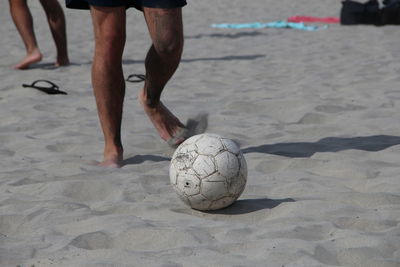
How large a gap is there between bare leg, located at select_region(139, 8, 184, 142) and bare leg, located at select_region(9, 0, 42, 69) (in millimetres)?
3609

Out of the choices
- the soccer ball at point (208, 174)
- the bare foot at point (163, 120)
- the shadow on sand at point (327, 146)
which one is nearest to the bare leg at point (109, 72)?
the bare foot at point (163, 120)

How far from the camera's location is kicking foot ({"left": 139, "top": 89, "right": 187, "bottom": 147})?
437cm

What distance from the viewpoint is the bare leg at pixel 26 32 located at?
25.2 feet

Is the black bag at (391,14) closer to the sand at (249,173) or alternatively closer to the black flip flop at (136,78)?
the sand at (249,173)

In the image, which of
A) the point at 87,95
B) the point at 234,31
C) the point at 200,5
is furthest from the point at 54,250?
the point at 200,5

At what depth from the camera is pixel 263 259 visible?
2586mm

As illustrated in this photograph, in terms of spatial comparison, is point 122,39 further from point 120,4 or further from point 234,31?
point 234,31

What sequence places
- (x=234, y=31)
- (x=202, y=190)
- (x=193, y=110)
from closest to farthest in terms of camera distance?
1. (x=202, y=190)
2. (x=193, y=110)
3. (x=234, y=31)

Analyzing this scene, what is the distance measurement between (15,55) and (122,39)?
18.2 feet

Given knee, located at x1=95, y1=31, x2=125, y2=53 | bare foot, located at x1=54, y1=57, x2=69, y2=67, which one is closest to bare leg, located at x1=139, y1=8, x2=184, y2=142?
knee, located at x1=95, y1=31, x2=125, y2=53

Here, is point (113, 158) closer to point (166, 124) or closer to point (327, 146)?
point (166, 124)

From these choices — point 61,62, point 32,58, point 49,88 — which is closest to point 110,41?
point 49,88

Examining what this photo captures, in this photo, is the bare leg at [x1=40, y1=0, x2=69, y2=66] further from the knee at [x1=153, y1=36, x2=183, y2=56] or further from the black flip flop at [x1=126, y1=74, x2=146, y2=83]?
the knee at [x1=153, y1=36, x2=183, y2=56]

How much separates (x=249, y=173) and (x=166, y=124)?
743 millimetres
